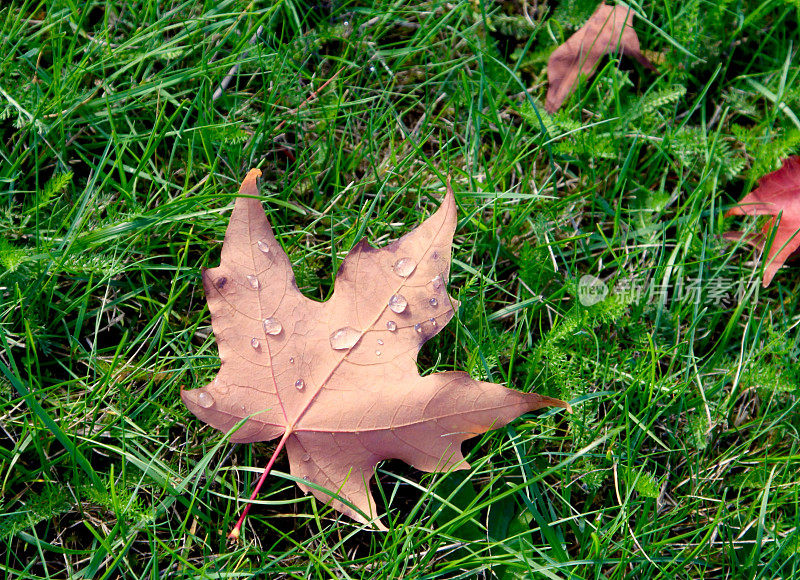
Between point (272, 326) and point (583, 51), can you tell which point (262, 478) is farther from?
point (583, 51)

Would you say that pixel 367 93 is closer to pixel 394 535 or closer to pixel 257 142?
pixel 257 142

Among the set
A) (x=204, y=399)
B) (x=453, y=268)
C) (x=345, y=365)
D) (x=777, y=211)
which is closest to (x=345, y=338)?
(x=345, y=365)

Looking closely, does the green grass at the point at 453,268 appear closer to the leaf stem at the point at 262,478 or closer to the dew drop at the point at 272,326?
the leaf stem at the point at 262,478

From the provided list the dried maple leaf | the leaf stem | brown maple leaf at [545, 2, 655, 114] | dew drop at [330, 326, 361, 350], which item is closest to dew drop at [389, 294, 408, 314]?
the dried maple leaf

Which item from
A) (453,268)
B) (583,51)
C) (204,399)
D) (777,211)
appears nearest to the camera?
(204,399)

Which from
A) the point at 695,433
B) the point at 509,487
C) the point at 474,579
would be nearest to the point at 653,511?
the point at 695,433

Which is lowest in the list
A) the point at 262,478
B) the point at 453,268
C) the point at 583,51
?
the point at 262,478

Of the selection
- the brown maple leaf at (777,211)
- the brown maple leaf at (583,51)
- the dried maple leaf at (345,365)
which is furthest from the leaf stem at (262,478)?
the brown maple leaf at (777,211)
